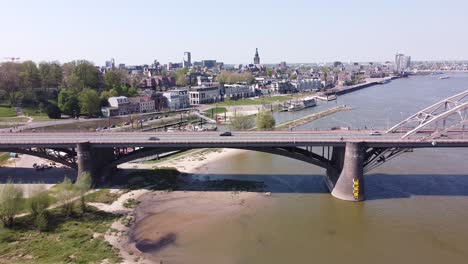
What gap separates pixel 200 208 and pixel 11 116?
70.7 m

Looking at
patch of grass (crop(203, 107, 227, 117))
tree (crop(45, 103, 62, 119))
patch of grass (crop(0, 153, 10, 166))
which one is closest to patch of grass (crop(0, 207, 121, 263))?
patch of grass (crop(0, 153, 10, 166))

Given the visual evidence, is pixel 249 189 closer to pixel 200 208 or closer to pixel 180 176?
pixel 200 208

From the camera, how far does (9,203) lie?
30.8 m

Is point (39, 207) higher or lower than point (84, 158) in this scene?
lower

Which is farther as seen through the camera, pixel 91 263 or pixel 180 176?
pixel 180 176

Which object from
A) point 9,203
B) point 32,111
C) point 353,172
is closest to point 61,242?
point 9,203

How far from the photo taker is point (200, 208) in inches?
1486

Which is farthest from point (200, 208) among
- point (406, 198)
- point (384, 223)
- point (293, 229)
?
point (406, 198)

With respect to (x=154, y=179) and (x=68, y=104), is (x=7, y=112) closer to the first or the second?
(x=68, y=104)

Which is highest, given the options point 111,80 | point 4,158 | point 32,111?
point 111,80

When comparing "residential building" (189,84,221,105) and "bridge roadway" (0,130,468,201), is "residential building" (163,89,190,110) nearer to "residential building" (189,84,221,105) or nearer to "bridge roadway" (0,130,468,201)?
"residential building" (189,84,221,105)

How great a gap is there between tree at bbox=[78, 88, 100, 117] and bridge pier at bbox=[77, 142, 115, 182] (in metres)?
48.0

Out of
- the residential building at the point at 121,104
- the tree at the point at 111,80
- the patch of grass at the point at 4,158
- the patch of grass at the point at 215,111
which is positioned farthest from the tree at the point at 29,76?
the patch of grass at the point at 215,111

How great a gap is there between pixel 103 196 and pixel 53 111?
5498 cm
